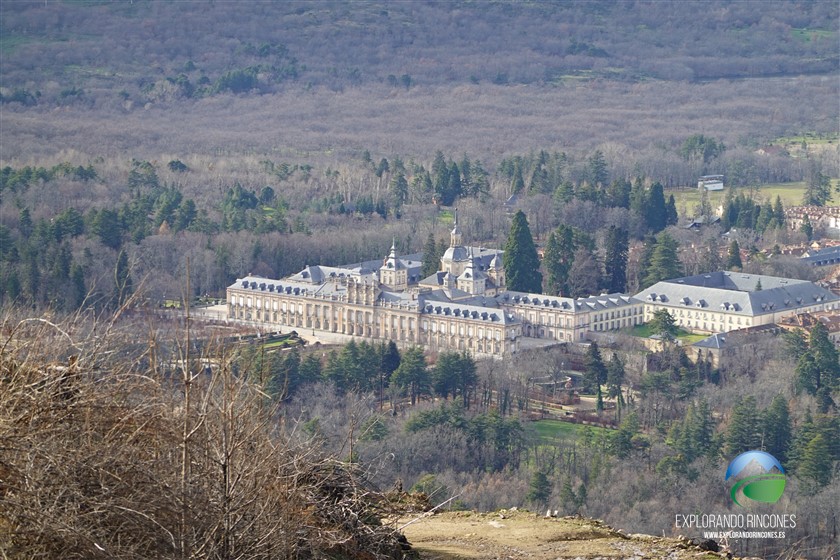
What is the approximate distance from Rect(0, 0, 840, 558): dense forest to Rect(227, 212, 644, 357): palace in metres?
2.37

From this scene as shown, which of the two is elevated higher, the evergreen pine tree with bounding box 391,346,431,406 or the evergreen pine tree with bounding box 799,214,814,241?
the evergreen pine tree with bounding box 391,346,431,406

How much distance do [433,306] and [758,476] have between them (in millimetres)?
32964

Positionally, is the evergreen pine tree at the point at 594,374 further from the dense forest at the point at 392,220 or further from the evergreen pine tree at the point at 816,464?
the evergreen pine tree at the point at 816,464

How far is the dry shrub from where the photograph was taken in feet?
39.7

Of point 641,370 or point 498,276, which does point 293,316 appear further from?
point 641,370

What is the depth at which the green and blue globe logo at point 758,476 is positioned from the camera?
27.7 metres

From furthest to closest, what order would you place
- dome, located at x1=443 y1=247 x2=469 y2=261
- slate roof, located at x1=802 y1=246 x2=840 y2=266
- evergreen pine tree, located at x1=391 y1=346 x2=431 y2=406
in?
slate roof, located at x1=802 y1=246 x2=840 y2=266, dome, located at x1=443 y1=247 x2=469 y2=261, evergreen pine tree, located at x1=391 y1=346 x2=431 y2=406

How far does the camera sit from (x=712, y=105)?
148 metres

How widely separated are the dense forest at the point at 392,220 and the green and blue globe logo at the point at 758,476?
131 cm

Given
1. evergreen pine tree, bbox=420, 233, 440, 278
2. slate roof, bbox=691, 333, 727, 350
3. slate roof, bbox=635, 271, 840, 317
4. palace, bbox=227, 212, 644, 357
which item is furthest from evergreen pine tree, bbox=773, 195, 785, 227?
slate roof, bbox=691, 333, 727, 350

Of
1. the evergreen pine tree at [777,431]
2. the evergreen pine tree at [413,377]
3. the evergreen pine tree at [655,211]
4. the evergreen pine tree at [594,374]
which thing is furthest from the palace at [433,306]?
the evergreen pine tree at [777,431]

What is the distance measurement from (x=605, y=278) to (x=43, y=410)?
57930 mm

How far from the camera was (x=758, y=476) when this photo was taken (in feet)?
95.5

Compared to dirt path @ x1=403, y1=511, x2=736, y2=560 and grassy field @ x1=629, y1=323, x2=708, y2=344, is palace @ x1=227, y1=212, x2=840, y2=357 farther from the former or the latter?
dirt path @ x1=403, y1=511, x2=736, y2=560
